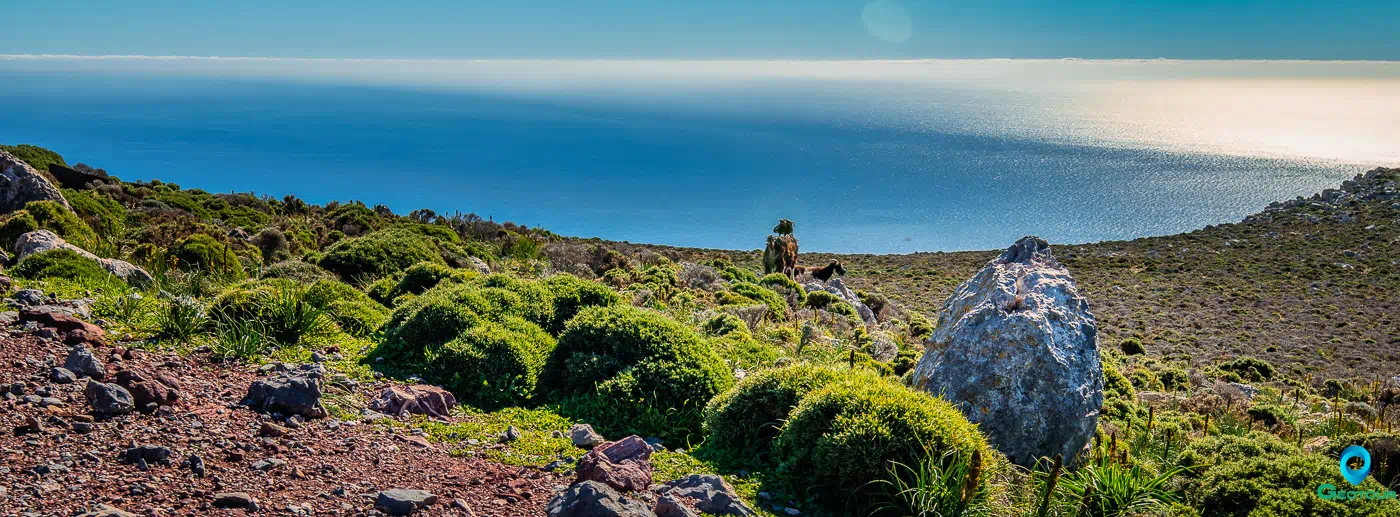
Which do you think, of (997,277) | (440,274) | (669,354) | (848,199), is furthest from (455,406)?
(848,199)

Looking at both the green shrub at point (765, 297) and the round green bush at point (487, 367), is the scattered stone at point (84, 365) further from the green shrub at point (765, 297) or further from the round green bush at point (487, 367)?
the green shrub at point (765, 297)

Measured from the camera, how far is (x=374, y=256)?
12023 millimetres

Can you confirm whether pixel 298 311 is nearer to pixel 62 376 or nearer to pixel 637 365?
pixel 62 376

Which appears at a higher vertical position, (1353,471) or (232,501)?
(1353,471)

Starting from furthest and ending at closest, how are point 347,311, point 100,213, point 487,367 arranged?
point 100,213
point 347,311
point 487,367

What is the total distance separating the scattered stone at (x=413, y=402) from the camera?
5.43 metres

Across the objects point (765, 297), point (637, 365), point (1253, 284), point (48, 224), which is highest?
point (48, 224)

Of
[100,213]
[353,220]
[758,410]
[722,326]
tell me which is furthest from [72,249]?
[353,220]

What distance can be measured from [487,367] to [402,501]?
97.5 inches

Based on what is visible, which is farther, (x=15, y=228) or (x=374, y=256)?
(x=374, y=256)

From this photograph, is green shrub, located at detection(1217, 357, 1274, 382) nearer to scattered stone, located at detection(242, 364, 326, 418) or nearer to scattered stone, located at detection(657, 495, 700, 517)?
scattered stone, located at detection(657, 495, 700, 517)

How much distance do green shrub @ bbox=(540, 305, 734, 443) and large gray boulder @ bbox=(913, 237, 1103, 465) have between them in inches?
81.5

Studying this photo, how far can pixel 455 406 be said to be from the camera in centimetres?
585

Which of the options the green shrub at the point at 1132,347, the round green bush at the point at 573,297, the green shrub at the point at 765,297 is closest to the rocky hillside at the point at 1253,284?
the green shrub at the point at 1132,347
